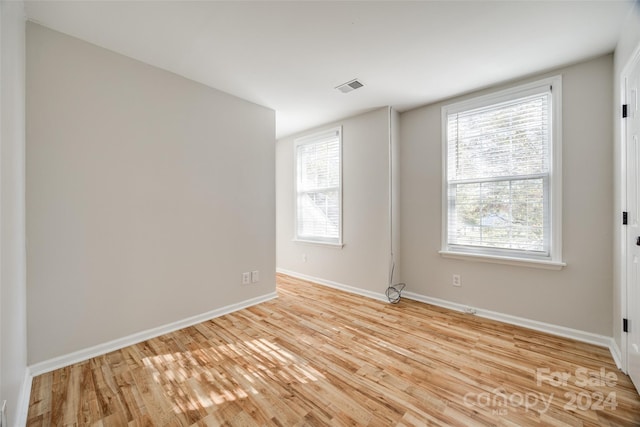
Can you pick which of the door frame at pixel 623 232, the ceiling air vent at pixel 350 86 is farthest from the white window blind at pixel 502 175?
the ceiling air vent at pixel 350 86

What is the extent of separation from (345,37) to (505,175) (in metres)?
2.12

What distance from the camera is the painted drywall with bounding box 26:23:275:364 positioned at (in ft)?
6.33

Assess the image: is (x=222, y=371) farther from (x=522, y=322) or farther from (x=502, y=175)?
(x=502, y=175)

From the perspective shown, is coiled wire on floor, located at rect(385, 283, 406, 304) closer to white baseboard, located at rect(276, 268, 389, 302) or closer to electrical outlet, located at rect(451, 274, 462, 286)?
white baseboard, located at rect(276, 268, 389, 302)

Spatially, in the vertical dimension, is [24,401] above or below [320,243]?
below

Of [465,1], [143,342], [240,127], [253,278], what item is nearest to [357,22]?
[465,1]

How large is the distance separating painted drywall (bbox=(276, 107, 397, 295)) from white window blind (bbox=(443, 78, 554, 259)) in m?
0.77

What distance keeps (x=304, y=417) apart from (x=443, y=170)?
9.42ft

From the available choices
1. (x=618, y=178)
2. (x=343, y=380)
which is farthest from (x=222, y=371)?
(x=618, y=178)

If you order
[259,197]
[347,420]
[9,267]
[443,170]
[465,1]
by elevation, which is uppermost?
[465,1]

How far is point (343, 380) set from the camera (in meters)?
1.83

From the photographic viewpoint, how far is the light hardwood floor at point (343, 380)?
4.98 ft

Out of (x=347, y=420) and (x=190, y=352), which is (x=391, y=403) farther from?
(x=190, y=352)

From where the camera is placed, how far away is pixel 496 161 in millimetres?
2834
